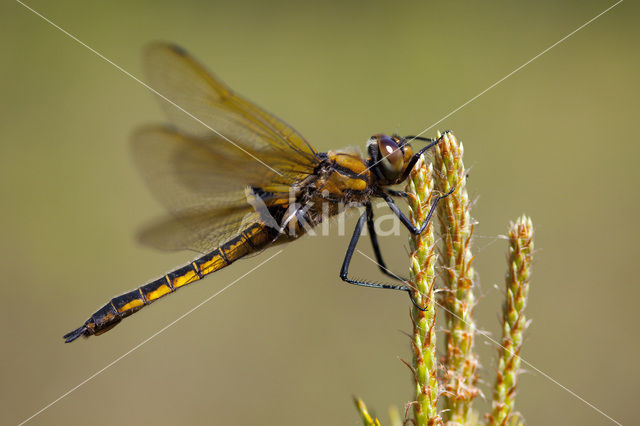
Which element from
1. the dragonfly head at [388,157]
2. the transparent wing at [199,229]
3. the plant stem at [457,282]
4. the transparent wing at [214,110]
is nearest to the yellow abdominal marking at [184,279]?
the transparent wing at [199,229]

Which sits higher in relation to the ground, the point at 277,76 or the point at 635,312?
the point at 277,76

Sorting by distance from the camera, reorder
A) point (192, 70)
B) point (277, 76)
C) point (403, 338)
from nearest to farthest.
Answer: point (192, 70) → point (403, 338) → point (277, 76)

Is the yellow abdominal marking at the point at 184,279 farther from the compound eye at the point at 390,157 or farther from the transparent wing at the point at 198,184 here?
the compound eye at the point at 390,157

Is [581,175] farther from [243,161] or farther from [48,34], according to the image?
[48,34]

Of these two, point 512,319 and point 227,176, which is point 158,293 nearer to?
point 227,176

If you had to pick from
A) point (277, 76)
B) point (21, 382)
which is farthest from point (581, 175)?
point (21, 382)

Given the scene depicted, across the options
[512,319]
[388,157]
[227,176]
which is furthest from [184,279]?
[512,319]

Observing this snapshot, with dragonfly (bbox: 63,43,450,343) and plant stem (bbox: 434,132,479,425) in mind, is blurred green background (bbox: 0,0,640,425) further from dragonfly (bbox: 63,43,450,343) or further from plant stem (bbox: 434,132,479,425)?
plant stem (bbox: 434,132,479,425)
